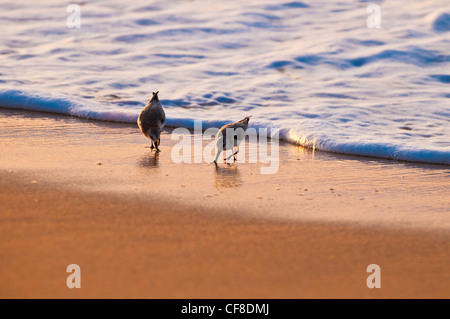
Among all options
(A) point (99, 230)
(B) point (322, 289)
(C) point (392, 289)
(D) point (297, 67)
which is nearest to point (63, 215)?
(A) point (99, 230)

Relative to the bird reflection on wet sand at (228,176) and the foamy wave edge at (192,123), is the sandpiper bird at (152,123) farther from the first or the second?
the foamy wave edge at (192,123)

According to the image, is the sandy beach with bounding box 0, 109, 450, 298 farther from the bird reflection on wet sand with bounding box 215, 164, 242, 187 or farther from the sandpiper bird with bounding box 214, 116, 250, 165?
the sandpiper bird with bounding box 214, 116, 250, 165

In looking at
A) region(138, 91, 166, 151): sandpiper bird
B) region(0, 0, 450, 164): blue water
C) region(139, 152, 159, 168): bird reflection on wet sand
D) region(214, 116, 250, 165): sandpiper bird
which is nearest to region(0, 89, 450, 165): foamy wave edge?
region(0, 0, 450, 164): blue water

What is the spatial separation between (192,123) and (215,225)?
3.49 metres

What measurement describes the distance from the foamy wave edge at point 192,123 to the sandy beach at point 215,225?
192 mm

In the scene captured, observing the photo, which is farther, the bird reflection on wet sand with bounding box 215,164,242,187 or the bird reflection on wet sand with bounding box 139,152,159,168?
the bird reflection on wet sand with bounding box 139,152,159,168

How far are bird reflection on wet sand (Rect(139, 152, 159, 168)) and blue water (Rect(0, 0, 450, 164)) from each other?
5.07ft

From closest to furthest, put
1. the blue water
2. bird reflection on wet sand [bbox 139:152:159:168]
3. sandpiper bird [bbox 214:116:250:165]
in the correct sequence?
1. bird reflection on wet sand [bbox 139:152:159:168]
2. sandpiper bird [bbox 214:116:250:165]
3. the blue water

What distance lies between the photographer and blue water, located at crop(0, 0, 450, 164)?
24.3ft

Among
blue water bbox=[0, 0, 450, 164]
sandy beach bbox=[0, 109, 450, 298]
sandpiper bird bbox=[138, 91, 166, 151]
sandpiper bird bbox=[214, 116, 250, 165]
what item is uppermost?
blue water bbox=[0, 0, 450, 164]

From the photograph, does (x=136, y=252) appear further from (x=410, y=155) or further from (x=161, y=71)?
(x=161, y=71)

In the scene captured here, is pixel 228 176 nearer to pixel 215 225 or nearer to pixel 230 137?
pixel 230 137
